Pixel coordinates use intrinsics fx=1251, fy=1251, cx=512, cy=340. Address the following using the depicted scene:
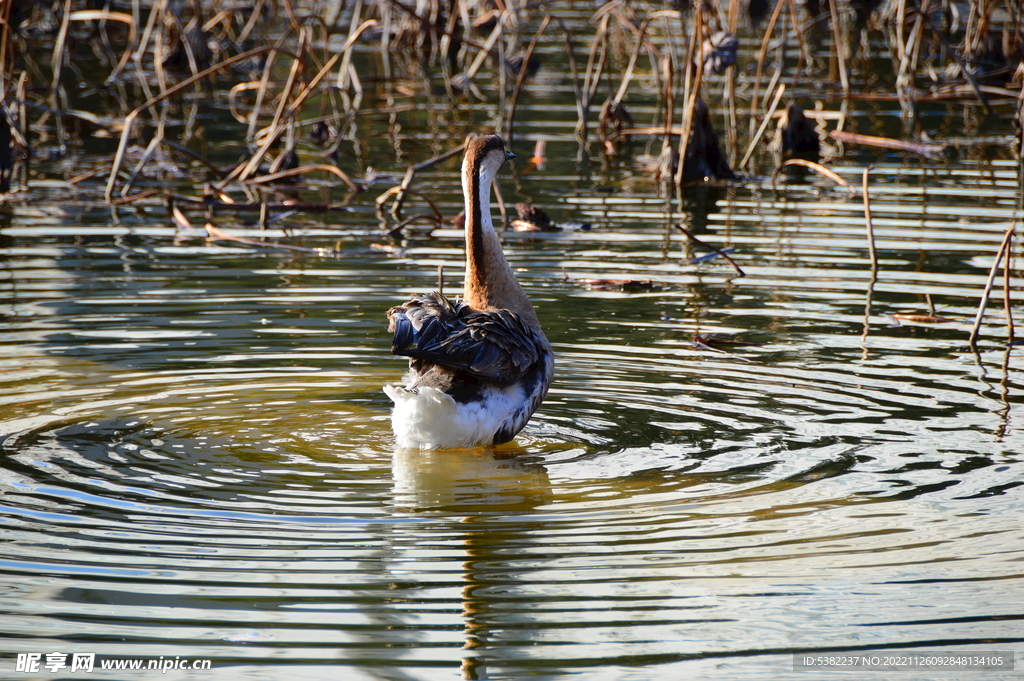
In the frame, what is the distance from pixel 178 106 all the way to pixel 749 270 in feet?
34.1

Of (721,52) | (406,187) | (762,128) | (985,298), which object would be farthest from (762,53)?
(985,298)

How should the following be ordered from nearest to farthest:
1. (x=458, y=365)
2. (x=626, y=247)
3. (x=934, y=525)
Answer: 1. (x=934, y=525)
2. (x=458, y=365)
3. (x=626, y=247)

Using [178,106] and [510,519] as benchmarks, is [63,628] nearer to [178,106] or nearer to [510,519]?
[510,519]

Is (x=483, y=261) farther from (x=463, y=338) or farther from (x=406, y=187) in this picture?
(x=406, y=187)

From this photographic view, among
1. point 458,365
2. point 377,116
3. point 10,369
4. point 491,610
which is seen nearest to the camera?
point 491,610

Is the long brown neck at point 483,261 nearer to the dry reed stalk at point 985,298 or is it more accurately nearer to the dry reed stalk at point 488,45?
the dry reed stalk at point 985,298

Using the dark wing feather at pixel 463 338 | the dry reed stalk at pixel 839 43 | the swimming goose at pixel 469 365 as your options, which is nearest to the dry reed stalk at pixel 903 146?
the dry reed stalk at pixel 839 43

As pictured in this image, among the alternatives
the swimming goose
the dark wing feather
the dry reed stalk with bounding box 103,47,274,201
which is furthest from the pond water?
the dark wing feather

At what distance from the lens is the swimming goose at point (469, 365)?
552 centimetres

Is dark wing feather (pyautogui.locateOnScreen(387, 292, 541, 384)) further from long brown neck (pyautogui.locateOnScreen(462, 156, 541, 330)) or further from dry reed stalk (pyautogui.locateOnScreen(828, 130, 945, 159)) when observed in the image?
dry reed stalk (pyautogui.locateOnScreen(828, 130, 945, 159))

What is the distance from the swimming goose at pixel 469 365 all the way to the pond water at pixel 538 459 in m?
0.25

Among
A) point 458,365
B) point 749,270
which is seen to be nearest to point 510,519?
point 458,365

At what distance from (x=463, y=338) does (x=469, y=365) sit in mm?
130

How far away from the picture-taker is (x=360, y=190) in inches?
463
